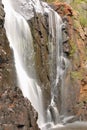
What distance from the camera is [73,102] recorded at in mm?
27562

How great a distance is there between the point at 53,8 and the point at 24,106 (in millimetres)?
17503

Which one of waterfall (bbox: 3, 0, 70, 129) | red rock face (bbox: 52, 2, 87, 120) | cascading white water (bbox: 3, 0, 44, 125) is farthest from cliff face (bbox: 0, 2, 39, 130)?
red rock face (bbox: 52, 2, 87, 120)

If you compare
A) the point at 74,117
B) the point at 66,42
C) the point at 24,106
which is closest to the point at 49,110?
the point at 74,117

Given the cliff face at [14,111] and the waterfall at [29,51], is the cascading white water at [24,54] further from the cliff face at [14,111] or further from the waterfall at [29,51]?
the cliff face at [14,111]

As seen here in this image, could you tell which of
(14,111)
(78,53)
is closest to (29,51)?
(78,53)

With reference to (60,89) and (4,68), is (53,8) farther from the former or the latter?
(4,68)

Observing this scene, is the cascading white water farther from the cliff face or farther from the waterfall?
the cliff face

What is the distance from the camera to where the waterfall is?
76.3 ft

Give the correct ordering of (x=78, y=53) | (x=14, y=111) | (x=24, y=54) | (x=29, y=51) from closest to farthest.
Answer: (x=14, y=111), (x=24, y=54), (x=29, y=51), (x=78, y=53)

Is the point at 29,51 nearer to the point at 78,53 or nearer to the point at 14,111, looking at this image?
the point at 78,53

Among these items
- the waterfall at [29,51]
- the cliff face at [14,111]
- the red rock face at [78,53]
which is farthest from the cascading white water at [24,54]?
the cliff face at [14,111]

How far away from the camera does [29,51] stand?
2508 centimetres

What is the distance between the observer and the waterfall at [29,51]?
2327cm

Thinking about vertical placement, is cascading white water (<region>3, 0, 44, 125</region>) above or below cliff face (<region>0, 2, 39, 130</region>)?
below
